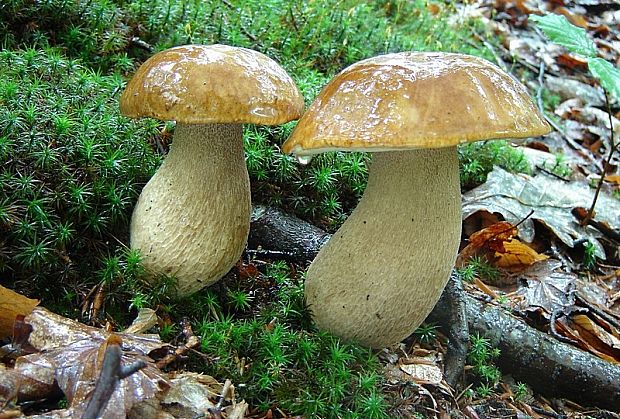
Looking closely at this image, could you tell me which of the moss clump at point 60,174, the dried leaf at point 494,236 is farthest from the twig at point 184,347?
the dried leaf at point 494,236

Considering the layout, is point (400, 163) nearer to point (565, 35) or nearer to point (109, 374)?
point (109, 374)

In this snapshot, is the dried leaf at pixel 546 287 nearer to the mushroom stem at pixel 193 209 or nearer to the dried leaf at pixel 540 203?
the dried leaf at pixel 540 203

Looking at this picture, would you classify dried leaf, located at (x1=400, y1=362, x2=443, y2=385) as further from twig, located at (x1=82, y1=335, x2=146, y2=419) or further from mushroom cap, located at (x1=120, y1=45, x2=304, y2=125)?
twig, located at (x1=82, y1=335, x2=146, y2=419)

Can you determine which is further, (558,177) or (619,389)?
(558,177)

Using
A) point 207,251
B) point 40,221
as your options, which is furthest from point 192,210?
point 40,221

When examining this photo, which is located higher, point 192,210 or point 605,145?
point 192,210

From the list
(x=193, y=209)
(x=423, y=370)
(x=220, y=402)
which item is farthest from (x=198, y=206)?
(x=423, y=370)

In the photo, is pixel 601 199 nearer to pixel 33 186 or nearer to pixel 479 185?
pixel 479 185
